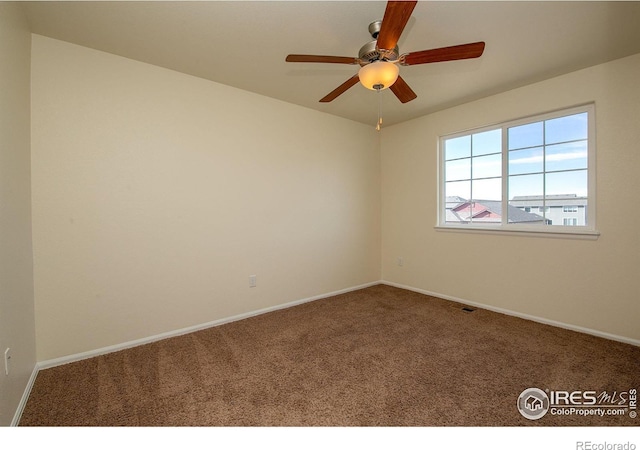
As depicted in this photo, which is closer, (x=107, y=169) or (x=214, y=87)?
(x=107, y=169)

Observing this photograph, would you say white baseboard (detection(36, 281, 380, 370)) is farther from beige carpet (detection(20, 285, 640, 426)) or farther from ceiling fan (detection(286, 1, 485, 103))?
ceiling fan (detection(286, 1, 485, 103))

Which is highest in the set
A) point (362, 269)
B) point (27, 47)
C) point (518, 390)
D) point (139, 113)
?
point (27, 47)

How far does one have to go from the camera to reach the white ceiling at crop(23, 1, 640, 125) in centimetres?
188

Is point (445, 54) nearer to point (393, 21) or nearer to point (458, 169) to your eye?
point (393, 21)

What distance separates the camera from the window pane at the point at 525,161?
3057 millimetres

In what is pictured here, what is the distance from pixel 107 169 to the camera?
7.84 ft

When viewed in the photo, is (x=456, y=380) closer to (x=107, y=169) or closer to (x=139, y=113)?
(x=107, y=169)

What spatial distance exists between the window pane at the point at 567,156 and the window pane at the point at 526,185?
144 millimetres

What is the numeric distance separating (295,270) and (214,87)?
87.1 inches

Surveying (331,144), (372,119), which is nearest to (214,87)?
(331,144)

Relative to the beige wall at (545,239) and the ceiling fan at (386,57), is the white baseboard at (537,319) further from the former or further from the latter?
the ceiling fan at (386,57)

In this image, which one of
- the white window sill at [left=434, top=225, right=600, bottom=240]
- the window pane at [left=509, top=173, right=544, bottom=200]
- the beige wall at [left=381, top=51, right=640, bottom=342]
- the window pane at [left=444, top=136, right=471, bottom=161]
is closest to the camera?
the beige wall at [left=381, top=51, right=640, bottom=342]

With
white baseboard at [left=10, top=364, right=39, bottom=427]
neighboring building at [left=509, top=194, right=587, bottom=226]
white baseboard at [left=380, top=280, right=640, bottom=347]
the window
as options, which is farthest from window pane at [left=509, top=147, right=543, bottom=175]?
white baseboard at [left=10, top=364, right=39, bottom=427]
